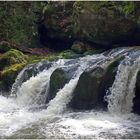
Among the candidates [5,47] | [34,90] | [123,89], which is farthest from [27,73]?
[123,89]

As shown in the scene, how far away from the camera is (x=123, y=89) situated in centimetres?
1225

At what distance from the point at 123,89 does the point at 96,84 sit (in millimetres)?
844

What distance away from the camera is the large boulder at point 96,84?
12578 mm

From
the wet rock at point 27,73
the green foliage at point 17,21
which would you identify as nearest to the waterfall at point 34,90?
the wet rock at point 27,73

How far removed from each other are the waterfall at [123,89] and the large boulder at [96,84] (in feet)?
0.74

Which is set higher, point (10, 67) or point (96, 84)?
point (10, 67)

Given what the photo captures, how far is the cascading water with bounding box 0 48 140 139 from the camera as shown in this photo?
404 inches

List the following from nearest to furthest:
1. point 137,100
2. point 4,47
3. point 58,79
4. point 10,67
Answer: point 137,100 < point 58,79 < point 10,67 < point 4,47

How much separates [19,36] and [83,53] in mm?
5207

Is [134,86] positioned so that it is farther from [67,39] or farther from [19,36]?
[19,36]

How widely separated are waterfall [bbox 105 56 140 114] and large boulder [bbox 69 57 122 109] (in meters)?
0.23

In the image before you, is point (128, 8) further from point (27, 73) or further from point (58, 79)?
point (27, 73)

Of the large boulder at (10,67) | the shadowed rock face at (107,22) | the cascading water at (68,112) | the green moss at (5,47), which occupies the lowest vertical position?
the cascading water at (68,112)

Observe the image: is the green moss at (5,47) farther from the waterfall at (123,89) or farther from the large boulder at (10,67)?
the waterfall at (123,89)
